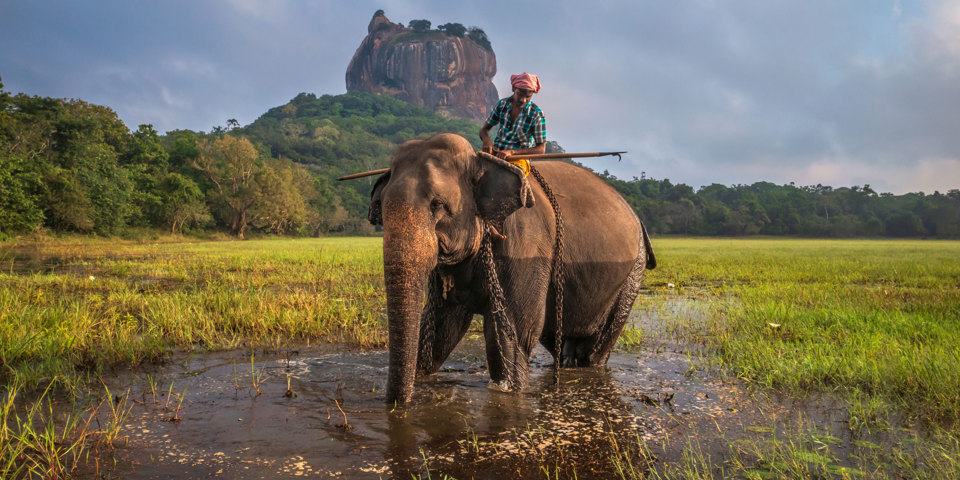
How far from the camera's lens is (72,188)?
34.3 m

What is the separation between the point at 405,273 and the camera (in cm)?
378

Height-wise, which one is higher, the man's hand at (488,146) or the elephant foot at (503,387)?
the man's hand at (488,146)

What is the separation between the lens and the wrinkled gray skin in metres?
3.89

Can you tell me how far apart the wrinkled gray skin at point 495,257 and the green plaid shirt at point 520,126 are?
0.36 metres

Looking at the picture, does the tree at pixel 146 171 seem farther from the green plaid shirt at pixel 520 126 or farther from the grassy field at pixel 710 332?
the green plaid shirt at pixel 520 126

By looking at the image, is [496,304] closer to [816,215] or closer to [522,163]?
[522,163]

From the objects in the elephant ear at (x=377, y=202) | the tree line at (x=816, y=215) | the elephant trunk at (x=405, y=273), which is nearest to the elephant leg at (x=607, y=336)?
the elephant trunk at (x=405, y=273)

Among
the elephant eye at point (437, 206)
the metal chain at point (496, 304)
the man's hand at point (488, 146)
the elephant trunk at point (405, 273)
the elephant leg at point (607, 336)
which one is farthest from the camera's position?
the elephant leg at point (607, 336)

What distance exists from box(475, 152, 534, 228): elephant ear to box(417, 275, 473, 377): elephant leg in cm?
86

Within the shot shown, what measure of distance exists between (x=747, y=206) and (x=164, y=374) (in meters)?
92.1

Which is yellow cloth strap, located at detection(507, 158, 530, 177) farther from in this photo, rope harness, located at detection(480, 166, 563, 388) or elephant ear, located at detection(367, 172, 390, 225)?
elephant ear, located at detection(367, 172, 390, 225)

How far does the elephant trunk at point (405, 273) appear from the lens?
12.4ft

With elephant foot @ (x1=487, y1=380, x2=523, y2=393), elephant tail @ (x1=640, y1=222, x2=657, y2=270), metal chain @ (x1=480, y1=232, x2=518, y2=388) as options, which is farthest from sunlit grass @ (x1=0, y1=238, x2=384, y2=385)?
elephant tail @ (x1=640, y1=222, x2=657, y2=270)

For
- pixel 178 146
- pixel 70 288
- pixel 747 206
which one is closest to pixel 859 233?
pixel 747 206
